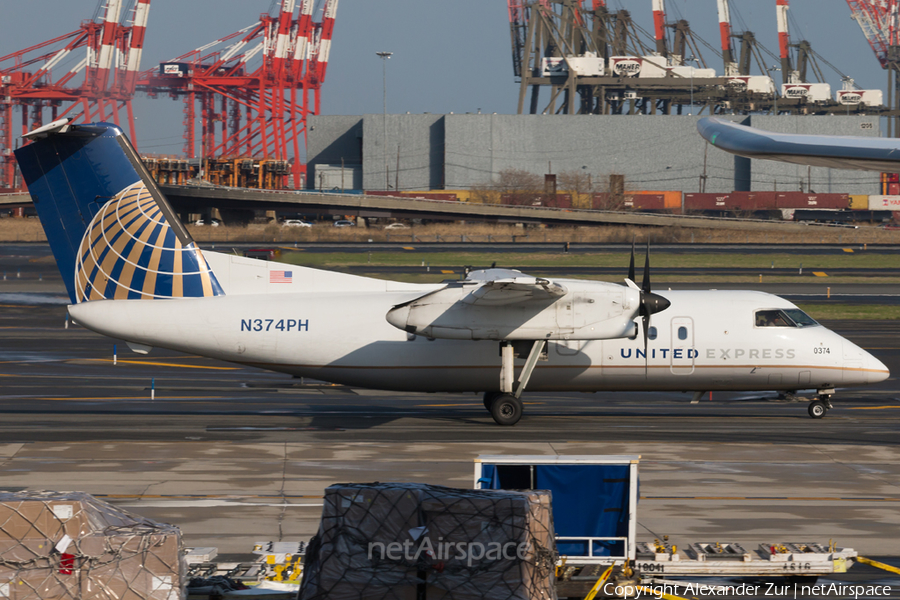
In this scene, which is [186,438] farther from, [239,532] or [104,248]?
[239,532]

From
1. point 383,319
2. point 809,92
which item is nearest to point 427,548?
point 383,319

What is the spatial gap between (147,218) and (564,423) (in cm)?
1197

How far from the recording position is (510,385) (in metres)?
24.0

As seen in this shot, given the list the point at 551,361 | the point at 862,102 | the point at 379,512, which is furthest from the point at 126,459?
the point at 862,102

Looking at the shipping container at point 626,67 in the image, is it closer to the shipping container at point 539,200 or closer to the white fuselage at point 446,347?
the shipping container at point 539,200

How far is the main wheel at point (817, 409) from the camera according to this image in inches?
1006

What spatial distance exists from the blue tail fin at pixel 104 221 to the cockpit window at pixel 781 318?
14.6 m

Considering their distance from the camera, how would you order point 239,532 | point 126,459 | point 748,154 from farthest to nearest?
point 126,459, point 239,532, point 748,154

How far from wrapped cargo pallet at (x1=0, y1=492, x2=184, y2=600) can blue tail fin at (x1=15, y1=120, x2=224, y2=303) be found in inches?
592

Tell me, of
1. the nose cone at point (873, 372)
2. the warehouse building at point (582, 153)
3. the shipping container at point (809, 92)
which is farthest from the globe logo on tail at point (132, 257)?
the shipping container at point (809, 92)

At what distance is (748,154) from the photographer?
1080cm

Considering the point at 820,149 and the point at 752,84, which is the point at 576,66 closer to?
the point at 752,84

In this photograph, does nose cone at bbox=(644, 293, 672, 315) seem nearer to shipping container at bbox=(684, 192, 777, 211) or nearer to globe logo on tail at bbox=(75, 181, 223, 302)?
globe logo on tail at bbox=(75, 181, 223, 302)

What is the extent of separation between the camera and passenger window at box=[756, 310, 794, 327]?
2527cm
